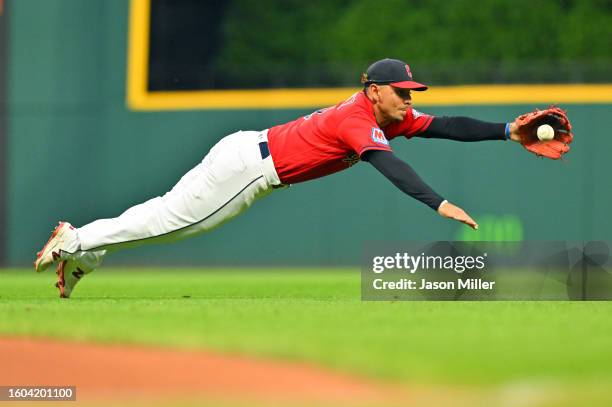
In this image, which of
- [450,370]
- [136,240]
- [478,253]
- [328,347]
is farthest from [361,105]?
[450,370]

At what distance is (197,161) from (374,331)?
25.8 ft

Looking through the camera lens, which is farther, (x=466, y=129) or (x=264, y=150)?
(x=466, y=129)

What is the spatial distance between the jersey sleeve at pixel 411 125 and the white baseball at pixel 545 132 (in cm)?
60

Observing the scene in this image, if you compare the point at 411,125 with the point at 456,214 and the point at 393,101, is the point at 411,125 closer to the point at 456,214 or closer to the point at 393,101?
the point at 393,101

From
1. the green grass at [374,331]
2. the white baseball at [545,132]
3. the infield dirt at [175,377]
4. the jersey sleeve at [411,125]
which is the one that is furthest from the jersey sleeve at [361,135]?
the infield dirt at [175,377]

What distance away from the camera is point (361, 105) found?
20.2 ft

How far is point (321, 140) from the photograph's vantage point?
6.21 metres

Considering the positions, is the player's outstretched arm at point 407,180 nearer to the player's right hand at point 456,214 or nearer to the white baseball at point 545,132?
the player's right hand at point 456,214

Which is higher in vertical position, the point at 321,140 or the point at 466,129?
the point at 466,129

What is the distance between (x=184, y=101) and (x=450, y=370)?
893cm

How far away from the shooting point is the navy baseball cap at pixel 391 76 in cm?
613

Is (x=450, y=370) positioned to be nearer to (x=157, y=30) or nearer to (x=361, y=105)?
(x=361, y=105)

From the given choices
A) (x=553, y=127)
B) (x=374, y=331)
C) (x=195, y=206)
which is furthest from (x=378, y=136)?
(x=374, y=331)

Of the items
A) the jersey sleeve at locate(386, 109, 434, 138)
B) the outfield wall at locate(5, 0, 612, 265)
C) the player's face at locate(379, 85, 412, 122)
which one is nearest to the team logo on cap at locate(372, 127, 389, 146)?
the player's face at locate(379, 85, 412, 122)
